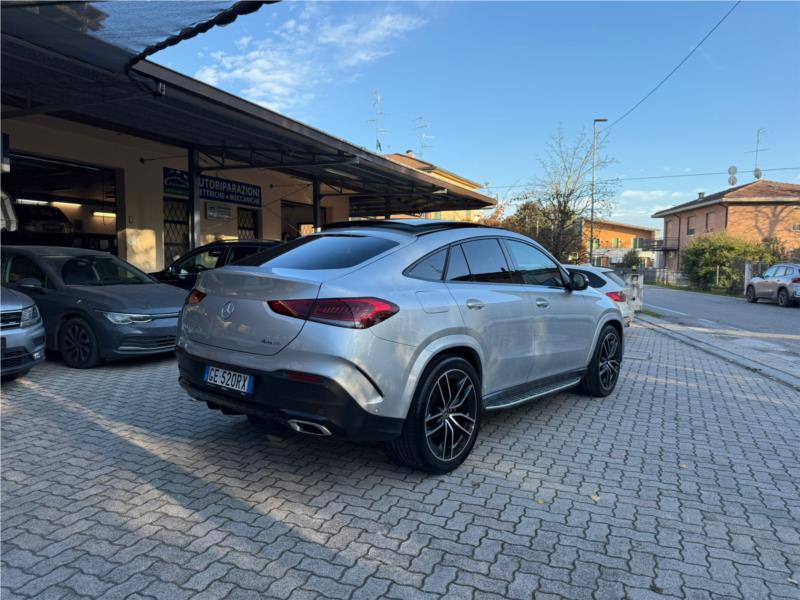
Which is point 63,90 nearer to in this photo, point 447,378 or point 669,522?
point 447,378

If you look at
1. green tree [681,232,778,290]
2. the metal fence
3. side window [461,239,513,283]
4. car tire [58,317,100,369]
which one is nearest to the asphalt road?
the metal fence

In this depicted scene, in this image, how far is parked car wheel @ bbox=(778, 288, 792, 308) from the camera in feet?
64.9

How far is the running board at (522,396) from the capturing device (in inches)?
163

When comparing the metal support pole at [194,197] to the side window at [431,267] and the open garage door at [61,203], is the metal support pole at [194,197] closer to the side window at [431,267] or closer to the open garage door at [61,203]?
the open garage door at [61,203]

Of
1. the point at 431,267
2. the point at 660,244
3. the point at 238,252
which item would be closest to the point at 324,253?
the point at 431,267

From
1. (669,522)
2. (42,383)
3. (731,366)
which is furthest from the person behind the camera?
(731,366)

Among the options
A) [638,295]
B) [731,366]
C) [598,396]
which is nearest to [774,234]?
[638,295]

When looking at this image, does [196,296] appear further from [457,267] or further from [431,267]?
[457,267]

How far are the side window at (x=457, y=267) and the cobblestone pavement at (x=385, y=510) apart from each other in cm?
138

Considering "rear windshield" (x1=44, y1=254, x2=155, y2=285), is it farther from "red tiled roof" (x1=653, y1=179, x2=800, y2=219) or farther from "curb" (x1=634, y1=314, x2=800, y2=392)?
"red tiled roof" (x1=653, y1=179, x2=800, y2=219)

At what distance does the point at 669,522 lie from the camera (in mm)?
3143

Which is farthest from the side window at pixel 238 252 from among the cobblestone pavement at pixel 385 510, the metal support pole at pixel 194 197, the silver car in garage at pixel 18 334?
the cobblestone pavement at pixel 385 510

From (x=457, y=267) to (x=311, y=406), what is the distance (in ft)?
5.18

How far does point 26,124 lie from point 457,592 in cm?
1246
